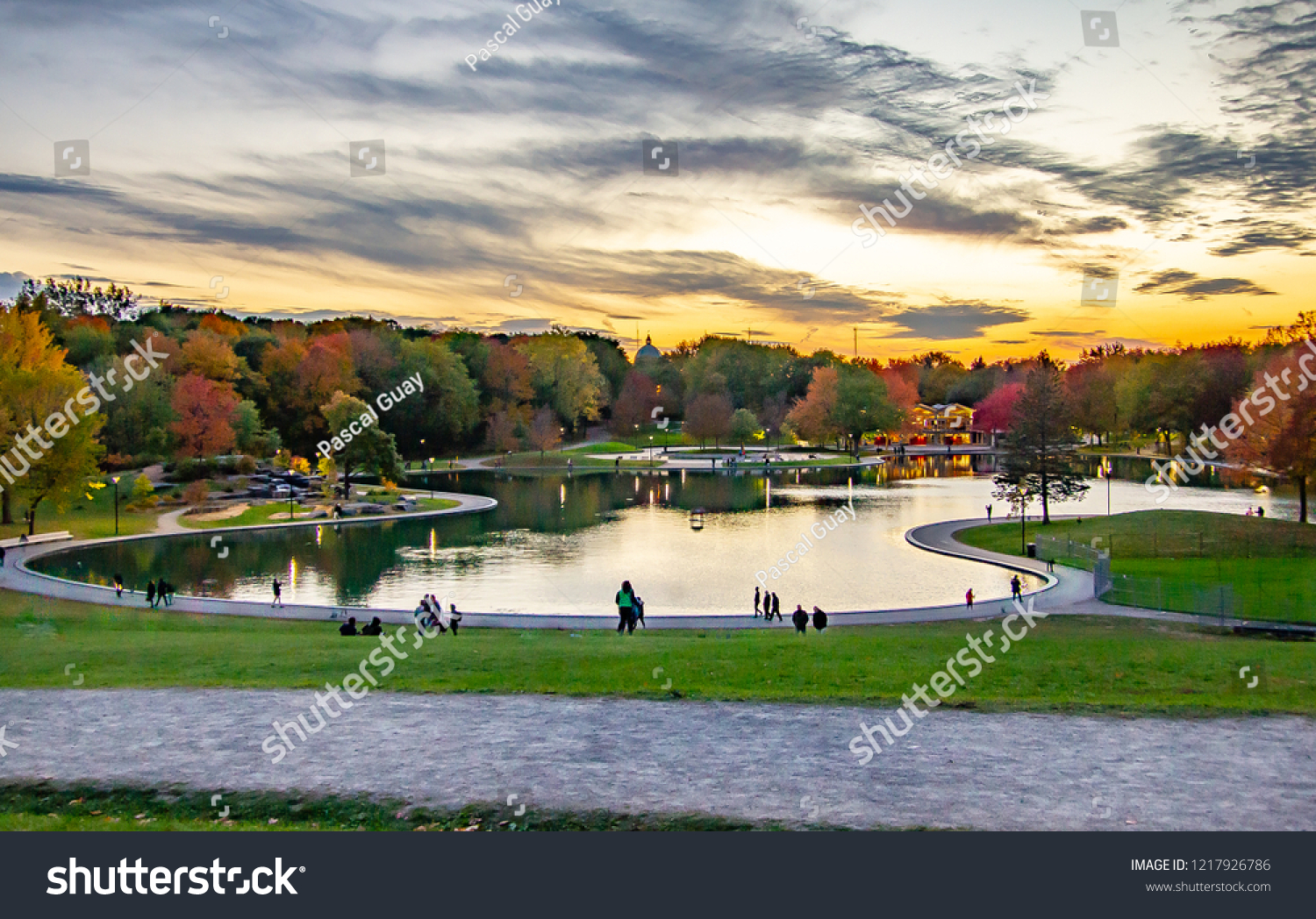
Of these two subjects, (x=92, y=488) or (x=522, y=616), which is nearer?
(x=522, y=616)

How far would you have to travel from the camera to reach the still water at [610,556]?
33969mm

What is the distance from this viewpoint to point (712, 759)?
12203 millimetres

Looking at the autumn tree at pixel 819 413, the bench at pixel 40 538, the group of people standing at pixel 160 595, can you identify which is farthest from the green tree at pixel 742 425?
the group of people standing at pixel 160 595

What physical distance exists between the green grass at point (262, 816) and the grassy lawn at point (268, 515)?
49762mm

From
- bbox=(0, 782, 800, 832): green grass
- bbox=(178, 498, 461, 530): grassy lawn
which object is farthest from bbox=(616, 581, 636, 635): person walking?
bbox=(178, 498, 461, 530): grassy lawn

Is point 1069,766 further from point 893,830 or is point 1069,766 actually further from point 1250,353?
point 1250,353

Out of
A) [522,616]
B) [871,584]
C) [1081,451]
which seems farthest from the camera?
[1081,451]

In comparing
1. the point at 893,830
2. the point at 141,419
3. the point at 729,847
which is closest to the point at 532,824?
the point at 729,847

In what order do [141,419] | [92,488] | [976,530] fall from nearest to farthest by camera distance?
1. [976,530]
2. [92,488]
3. [141,419]

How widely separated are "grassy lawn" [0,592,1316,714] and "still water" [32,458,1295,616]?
8268mm

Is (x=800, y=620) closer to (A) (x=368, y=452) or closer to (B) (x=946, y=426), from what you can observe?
(A) (x=368, y=452)

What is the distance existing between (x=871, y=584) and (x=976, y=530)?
17.4m

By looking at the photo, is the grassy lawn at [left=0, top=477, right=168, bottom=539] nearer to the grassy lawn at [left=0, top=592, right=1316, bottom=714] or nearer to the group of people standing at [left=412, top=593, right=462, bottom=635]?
the grassy lawn at [left=0, top=592, right=1316, bottom=714]

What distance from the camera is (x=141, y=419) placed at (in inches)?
2995
